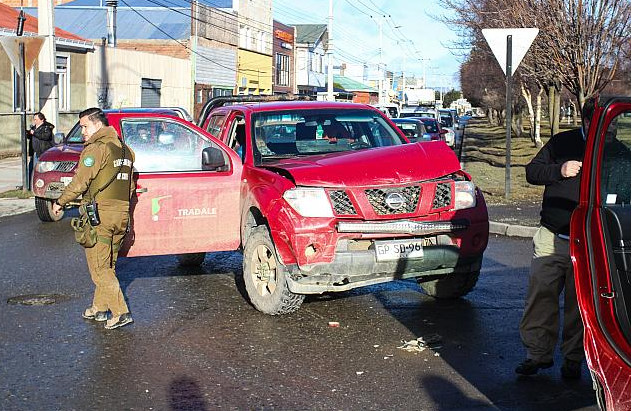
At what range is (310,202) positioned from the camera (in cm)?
728

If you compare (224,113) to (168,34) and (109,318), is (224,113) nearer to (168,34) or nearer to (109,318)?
(109,318)

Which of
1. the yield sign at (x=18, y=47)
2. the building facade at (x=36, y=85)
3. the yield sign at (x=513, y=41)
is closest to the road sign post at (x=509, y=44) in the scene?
the yield sign at (x=513, y=41)

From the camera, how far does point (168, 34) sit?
50.9 metres

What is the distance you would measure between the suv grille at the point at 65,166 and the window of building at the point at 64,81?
20472mm

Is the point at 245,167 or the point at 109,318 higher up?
the point at 245,167

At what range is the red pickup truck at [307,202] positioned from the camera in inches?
287

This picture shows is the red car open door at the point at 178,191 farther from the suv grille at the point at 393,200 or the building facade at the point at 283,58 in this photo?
the building facade at the point at 283,58

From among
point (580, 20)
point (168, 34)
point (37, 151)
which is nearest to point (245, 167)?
point (37, 151)

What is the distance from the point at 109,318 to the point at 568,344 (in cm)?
385

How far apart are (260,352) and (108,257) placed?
1.62 m

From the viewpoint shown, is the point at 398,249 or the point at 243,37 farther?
the point at 243,37

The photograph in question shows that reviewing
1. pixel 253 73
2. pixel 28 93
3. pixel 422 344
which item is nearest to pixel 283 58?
pixel 253 73

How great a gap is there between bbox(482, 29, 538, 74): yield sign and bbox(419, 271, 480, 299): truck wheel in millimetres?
8049

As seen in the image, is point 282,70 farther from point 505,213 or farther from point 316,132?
point 316,132
